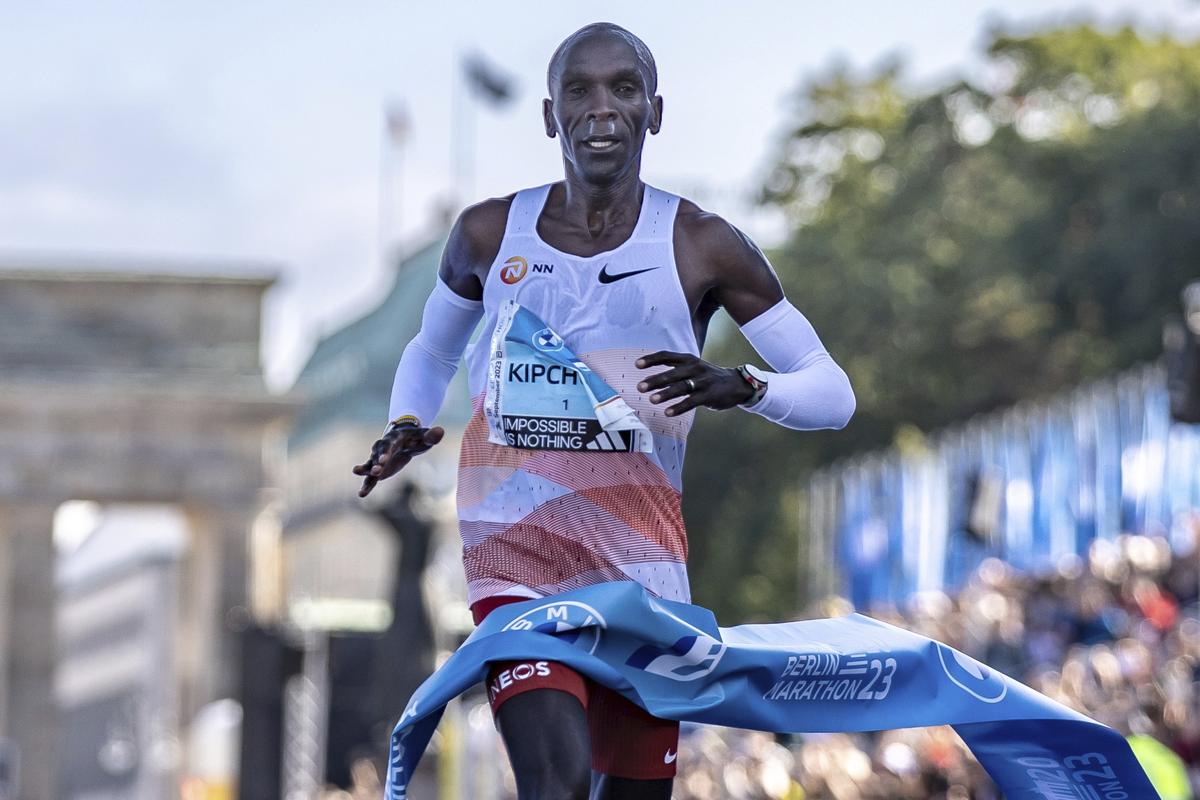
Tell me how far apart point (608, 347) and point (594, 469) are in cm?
27

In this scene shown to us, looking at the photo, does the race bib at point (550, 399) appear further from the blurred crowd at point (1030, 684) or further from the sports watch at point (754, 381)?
the blurred crowd at point (1030, 684)

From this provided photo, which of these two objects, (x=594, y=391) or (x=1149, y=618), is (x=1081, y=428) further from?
(x=594, y=391)

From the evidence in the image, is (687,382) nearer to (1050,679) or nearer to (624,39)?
(624,39)

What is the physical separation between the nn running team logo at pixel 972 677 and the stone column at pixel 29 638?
140ft

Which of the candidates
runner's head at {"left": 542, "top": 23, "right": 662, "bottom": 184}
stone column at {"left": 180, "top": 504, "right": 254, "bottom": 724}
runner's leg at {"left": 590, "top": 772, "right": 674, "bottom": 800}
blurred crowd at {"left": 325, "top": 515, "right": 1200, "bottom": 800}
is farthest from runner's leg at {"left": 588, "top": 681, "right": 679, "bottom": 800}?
stone column at {"left": 180, "top": 504, "right": 254, "bottom": 724}

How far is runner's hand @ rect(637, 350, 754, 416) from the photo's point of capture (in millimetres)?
5559

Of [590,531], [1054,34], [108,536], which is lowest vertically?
[108,536]

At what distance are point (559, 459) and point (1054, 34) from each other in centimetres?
4233

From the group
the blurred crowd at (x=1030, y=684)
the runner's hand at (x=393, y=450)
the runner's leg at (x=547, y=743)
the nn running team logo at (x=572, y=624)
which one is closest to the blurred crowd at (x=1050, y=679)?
the blurred crowd at (x=1030, y=684)

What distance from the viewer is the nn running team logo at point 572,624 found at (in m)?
5.70

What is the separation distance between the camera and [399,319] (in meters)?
81.8

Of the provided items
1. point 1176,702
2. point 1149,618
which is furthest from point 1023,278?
point 1176,702

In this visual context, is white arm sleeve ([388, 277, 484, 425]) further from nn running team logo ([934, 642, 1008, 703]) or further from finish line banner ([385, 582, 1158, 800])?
nn running team logo ([934, 642, 1008, 703])

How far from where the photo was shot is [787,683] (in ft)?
19.4
